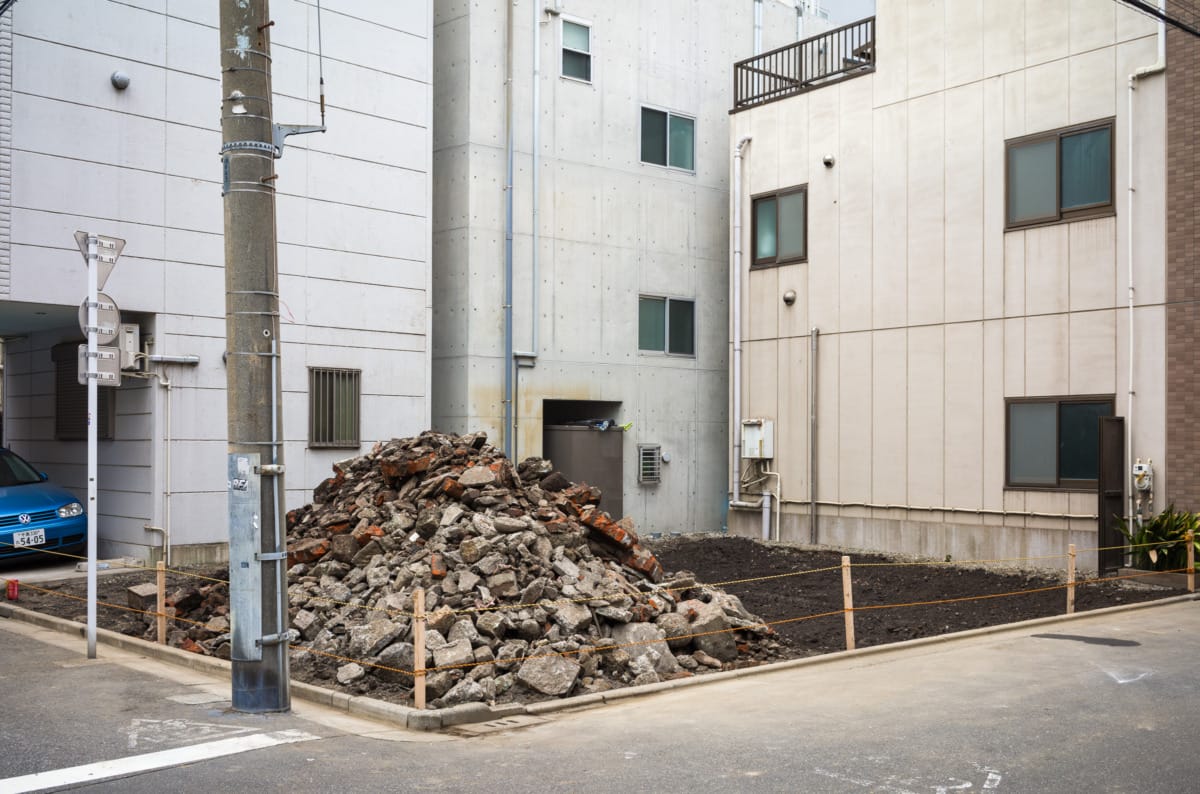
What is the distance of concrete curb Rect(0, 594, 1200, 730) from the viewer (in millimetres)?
8555

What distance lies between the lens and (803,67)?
75.0ft

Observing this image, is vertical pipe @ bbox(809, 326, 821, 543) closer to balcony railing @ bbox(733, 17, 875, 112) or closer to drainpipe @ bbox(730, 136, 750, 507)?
drainpipe @ bbox(730, 136, 750, 507)

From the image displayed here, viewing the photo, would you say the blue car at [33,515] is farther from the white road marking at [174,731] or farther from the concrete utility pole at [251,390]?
the white road marking at [174,731]

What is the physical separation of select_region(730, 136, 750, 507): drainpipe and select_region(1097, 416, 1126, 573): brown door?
25.7 ft

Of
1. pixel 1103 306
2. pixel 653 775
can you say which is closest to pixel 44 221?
pixel 653 775

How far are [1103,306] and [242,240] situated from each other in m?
13.8

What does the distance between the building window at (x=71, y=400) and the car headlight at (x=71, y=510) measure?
1567mm

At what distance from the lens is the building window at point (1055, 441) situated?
1761 cm

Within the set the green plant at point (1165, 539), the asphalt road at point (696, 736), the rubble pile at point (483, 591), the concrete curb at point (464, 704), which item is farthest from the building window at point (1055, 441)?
the rubble pile at point (483, 591)

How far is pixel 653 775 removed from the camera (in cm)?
701

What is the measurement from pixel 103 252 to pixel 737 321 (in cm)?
1481

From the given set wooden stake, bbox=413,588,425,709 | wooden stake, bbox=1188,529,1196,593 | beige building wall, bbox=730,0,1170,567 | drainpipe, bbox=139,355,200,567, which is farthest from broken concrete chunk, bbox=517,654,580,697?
beige building wall, bbox=730,0,1170,567

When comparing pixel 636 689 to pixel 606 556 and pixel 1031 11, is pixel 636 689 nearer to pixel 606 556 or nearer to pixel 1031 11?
pixel 606 556

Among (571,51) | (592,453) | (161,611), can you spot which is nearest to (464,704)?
(161,611)
